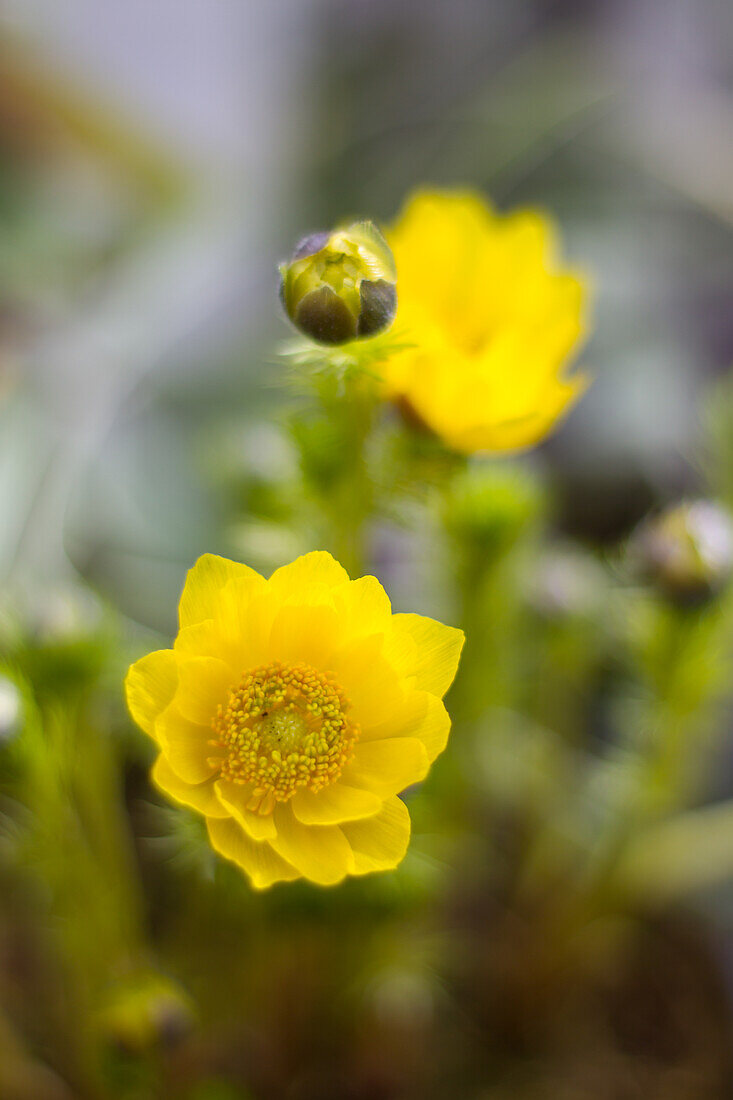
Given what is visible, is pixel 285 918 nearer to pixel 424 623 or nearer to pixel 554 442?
pixel 424 623

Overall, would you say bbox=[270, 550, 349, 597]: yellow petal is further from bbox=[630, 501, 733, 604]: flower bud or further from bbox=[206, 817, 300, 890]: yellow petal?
bbox=[630, 501, 733, 604]: flower bud

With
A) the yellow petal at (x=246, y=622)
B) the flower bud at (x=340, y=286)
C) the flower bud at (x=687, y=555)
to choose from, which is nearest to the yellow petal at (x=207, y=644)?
the yellow petal at (x=246, y=622)

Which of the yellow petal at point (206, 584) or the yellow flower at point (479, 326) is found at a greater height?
the yellow flower at point (479, 326)

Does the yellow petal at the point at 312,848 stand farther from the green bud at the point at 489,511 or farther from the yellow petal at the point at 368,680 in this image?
the green bud at the point at 489,511

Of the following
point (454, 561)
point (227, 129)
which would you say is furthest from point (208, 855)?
point (227, 129)

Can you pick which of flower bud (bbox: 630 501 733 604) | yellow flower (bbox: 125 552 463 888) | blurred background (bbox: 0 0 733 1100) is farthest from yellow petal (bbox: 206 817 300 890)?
flower bud (bbox: 630 501 733 604)

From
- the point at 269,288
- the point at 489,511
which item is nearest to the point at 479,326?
the point at 489,511

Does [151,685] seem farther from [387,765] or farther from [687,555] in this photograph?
[687,555]
